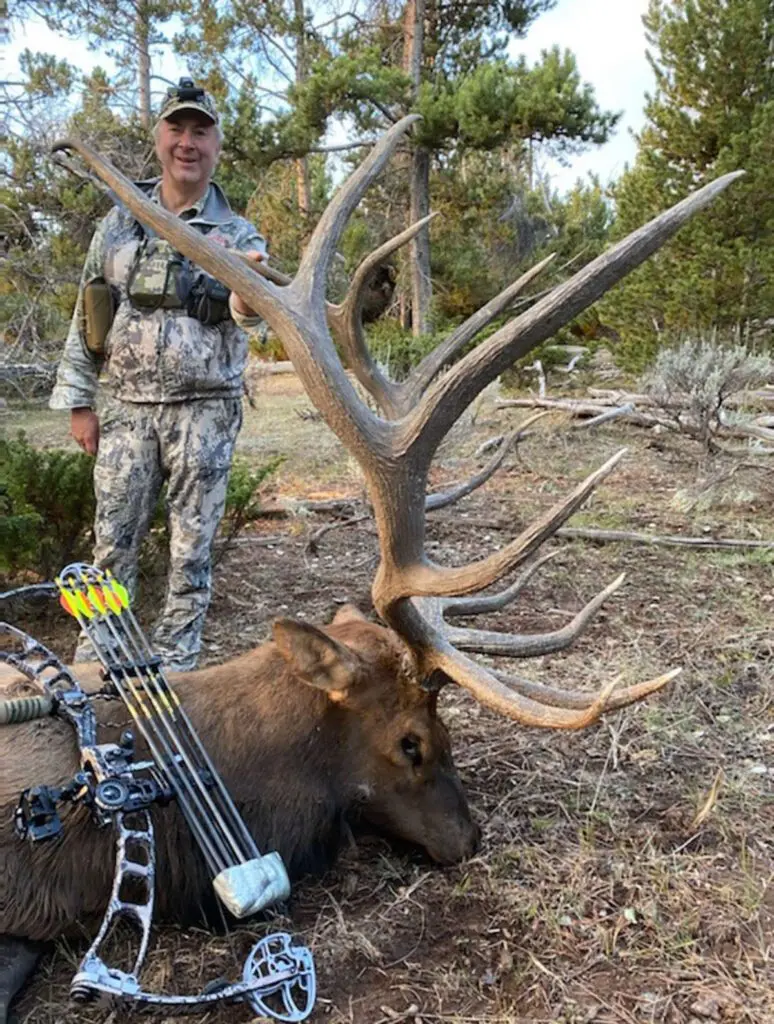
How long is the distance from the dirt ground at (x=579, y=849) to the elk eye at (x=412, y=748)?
0.33 m

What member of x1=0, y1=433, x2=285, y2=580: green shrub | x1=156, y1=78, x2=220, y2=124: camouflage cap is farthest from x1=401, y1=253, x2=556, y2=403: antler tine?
x1=0, y1=433, x2=285, y2=580: green shrub

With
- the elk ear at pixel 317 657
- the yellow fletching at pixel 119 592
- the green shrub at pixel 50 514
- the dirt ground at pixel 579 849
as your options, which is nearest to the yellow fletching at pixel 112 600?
the yellow fletching at pixel 119 592

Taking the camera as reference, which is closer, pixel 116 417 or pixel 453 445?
pixel 116 417

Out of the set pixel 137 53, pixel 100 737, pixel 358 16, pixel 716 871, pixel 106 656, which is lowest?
pixel 716 871

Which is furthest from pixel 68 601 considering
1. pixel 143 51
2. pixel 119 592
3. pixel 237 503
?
pixel 143 51

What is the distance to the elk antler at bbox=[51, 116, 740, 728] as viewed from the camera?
2180mm

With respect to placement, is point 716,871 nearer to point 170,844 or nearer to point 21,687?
point 170,844

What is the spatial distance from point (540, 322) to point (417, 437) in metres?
0.47

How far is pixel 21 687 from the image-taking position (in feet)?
8.75

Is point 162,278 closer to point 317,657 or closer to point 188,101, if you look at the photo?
point 188,101

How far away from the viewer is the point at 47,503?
4.48m

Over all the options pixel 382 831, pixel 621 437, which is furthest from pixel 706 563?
pixel 621 437

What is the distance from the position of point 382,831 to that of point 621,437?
27.2 ft

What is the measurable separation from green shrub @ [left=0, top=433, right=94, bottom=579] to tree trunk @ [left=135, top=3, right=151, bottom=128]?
39.4 feet
